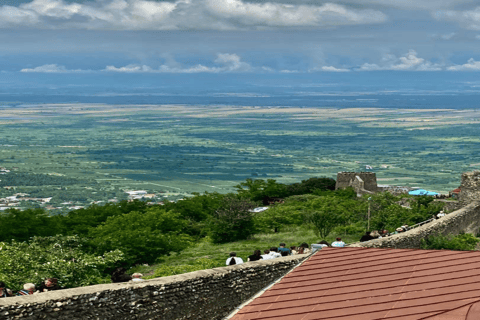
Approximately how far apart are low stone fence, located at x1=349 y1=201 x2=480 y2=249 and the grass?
4.40 meters

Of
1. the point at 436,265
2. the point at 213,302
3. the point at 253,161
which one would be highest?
the point at 436,265

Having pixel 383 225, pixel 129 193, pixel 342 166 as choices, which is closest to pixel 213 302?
pixel 383 225

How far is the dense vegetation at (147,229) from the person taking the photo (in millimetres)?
22859

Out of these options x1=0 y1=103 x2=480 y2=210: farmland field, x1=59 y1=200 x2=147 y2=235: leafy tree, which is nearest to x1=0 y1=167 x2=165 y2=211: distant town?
x1=0 y1=103 x2=480 y2=210: farmland field

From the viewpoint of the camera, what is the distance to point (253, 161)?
15625 centimetres

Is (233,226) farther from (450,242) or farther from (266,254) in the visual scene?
(266,254)

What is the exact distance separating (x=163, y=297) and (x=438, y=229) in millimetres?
15341

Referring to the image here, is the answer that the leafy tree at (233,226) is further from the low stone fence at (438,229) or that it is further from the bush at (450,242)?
the bush at (450,242)

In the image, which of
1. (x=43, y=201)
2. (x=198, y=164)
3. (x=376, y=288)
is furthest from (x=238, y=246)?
(x=198, y=164)

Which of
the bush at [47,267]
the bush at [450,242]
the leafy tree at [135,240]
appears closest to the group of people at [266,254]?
the bush at [47,267]

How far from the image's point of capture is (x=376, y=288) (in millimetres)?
14328

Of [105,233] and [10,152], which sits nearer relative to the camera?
[105,233]

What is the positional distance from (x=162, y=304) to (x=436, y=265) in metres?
5.62

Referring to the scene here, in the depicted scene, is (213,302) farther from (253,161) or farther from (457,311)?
(253,161)
